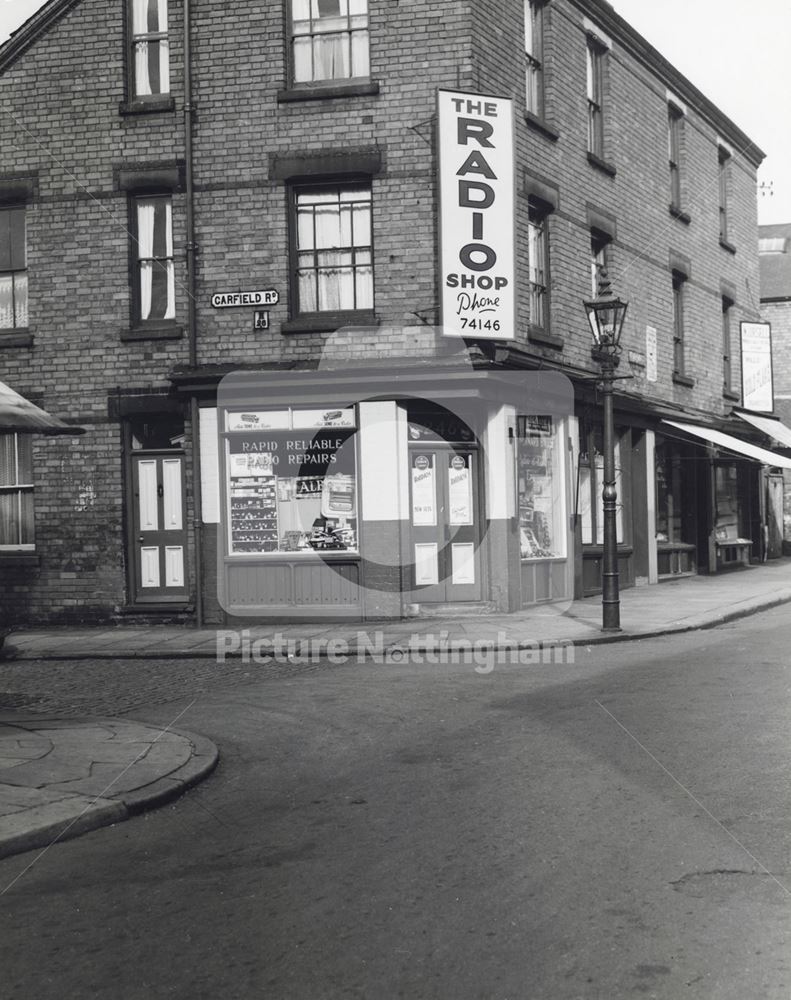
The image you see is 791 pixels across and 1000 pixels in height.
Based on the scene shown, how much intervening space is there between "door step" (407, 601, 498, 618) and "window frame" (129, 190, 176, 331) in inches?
214

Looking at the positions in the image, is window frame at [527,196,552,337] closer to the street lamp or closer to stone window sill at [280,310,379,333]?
stone window sill at [280,310,379,333]

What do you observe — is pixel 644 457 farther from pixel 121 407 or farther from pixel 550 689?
pixel 550 689

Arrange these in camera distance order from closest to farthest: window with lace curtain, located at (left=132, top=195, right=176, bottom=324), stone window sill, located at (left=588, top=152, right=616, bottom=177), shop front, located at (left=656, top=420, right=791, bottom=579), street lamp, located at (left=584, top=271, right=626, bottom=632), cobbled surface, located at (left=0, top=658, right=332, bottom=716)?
cobbled surface, located at (left=0, top=658, right=332, bottom=716) < street lamp, located at (left=584, top=271, right=626, bottom=632) < window with lace curtain, located at (left=132, top=195, right=176, bottom=324) < stone window sill, located at (left=588, top=152, right=616, bottom=177) < shop front, located at (left=656, top=420, right=791, bottom=579)

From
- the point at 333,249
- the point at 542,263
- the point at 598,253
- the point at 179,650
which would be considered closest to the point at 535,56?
the point at 542,263

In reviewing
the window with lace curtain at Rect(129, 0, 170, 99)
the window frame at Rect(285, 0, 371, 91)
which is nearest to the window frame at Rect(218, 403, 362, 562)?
the window frame at Rect(285, 0, 371, 91)

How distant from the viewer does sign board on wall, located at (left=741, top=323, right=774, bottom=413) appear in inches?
994

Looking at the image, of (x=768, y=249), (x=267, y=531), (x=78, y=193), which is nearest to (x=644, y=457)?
(x=267, y=531)

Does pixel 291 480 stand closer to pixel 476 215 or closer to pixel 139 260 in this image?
pixel 139 260

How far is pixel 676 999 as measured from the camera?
3496 millimetres

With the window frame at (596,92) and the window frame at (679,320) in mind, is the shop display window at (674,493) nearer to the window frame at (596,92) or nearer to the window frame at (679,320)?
the window frame at (679,320)

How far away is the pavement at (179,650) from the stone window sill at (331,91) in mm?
7371

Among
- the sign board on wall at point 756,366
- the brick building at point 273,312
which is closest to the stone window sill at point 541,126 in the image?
the brick building at point 273,312

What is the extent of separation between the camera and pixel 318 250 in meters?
15.8

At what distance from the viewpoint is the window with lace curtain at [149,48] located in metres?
16.2
